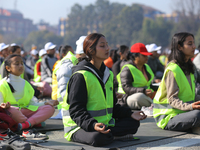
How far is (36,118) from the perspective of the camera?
191 inches

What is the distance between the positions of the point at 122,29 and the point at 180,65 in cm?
8657

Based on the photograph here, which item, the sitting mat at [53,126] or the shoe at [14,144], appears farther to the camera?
the sitting mat at [53,126]

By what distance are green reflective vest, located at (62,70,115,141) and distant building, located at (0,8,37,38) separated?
445 ft

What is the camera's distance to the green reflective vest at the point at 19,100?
4.72 m

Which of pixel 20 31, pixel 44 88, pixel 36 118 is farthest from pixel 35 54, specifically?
pixel 20 31

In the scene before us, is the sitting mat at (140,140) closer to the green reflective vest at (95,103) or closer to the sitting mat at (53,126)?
the green reflective vest at (95,103)

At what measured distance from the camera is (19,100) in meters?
4.87

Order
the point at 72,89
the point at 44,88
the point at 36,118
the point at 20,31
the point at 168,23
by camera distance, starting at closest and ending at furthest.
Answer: the point at 72,89 → the point at 36,118 → the point at 44,88 → the point at 168,23 → the point at 20,31

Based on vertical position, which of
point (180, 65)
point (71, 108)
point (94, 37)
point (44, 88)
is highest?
point (94, 37)

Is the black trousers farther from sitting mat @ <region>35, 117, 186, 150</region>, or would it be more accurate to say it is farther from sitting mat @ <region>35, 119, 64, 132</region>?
sitting mat @ <region>35, 119, 64, 132</region>

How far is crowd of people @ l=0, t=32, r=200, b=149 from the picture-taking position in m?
3.61

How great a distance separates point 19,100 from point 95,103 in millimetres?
1599

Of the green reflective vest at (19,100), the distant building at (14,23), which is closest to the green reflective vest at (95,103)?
the green reflective vest at (19,100)

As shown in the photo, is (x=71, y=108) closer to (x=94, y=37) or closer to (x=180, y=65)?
(x=94, y=37)
